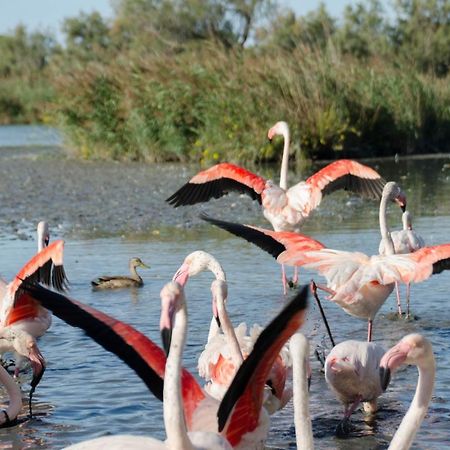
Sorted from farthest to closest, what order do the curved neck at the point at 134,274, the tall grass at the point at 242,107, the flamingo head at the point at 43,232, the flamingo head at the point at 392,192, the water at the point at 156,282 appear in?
the tall grass at the point at 242,107
the curved neck at the point at 134,274
the flamingo head at the point at 43,232
the flamingo head at the point at 392,192
the water at the point at 156,282

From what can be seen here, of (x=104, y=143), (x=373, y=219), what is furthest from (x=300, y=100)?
(x=373, y=219)

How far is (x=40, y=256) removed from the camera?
6203mm

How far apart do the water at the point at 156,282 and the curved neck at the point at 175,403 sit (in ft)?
5.21

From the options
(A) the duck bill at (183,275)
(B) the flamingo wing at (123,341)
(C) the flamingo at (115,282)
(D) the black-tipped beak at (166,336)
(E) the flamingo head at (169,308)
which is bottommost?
(C) the flamingo at (115,282)

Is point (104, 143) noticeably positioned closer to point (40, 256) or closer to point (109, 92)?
point (109, 92)

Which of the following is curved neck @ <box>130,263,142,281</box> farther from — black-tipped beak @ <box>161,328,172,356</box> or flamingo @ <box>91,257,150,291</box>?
black-tipped beak @ <box>161,328,172,356</box>

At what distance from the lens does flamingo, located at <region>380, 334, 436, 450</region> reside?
3.20 metres

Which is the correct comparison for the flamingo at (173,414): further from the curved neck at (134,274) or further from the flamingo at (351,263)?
the curved neck at (134,274)

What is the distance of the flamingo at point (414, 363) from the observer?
3199 mm

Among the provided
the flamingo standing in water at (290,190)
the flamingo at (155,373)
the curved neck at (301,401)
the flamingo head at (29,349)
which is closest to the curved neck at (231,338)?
the flamingo at (155,373)

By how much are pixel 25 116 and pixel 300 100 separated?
29.0 meters

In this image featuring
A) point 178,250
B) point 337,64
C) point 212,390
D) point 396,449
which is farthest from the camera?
point 337,64

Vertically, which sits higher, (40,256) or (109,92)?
(109,92)

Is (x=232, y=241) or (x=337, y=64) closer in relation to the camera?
(x=232, y=241)
